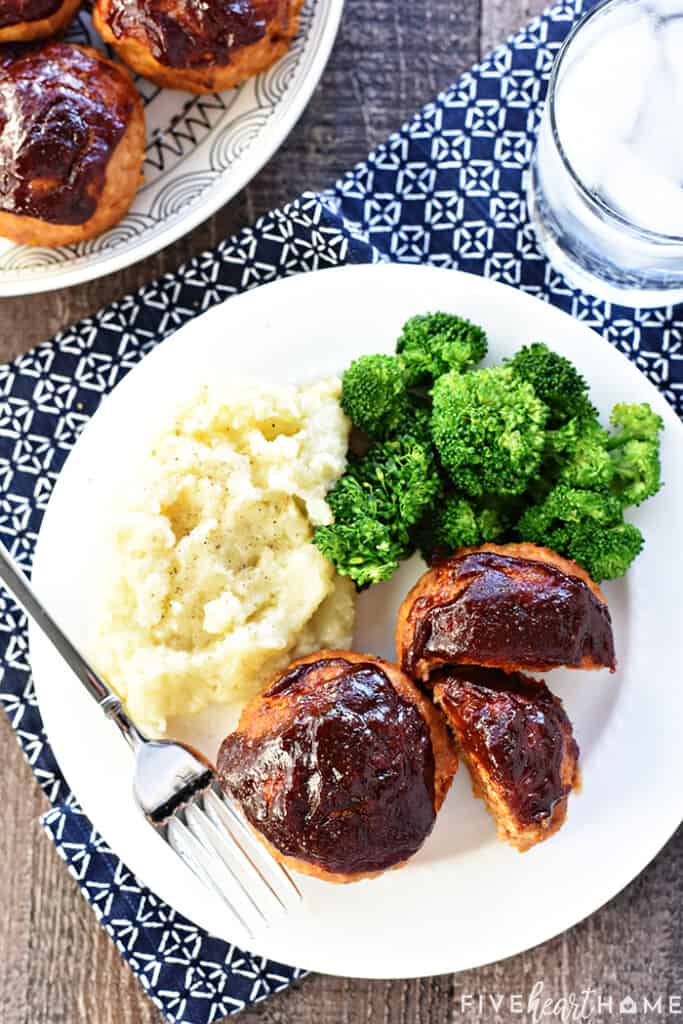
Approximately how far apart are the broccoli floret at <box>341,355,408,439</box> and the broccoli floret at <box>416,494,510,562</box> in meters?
0.40

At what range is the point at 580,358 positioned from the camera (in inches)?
163

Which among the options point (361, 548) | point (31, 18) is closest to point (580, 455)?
point (361, 548)

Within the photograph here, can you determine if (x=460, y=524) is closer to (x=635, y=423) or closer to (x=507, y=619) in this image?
(x=507, y=619)

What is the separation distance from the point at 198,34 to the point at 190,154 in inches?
20.3

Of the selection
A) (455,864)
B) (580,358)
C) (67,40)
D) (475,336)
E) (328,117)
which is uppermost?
(67,40)

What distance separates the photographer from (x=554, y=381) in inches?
154

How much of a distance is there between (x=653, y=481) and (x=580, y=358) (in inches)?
24.3

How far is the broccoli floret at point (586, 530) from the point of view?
3791 millimetres

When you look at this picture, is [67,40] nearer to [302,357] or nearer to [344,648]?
[302,357]

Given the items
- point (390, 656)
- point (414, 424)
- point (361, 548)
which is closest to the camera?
point (361, 548)

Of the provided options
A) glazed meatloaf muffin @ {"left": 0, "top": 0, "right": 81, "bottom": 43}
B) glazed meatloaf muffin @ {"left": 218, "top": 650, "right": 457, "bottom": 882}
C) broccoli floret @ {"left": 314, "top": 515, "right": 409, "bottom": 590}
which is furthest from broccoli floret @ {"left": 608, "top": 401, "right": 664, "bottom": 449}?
glazed meatloaf muffin @ {"left": 0, "top": 0, "right": 81, "bottom": 43}

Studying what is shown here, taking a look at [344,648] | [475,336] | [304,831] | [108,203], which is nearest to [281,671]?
[344,648]

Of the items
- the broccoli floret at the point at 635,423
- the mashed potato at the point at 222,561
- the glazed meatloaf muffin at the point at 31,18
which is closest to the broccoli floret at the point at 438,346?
the mashed potato at the point at 222,561

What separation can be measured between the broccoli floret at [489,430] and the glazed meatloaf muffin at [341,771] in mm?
866
